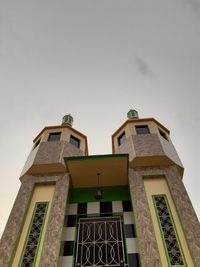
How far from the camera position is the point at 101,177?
922cm

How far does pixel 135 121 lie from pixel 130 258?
5926mm

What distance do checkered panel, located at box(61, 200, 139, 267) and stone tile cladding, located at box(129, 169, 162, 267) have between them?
28.3 inches

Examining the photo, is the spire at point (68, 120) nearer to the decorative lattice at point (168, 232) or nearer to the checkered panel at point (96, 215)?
the checkered panel at point (96, 215)

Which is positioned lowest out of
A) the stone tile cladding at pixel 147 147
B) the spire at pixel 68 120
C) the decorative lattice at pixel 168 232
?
the decorative lattice at pixel 168 232

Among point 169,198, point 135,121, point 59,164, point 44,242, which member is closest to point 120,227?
point 169,198

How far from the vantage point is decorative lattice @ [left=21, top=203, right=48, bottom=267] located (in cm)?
667

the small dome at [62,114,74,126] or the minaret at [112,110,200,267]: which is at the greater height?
the small dome at [62,114,74,126]

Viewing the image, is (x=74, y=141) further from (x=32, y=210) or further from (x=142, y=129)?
(x=32, y=210)

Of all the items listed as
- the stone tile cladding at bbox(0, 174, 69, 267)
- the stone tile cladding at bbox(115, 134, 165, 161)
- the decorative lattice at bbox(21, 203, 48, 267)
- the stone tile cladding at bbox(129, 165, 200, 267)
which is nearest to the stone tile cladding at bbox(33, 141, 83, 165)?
the stone tile cladding at bbox(0, 174, 69, 267)

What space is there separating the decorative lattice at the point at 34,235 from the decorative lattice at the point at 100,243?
1.29 meters

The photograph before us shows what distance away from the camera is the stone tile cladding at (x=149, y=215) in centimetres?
637

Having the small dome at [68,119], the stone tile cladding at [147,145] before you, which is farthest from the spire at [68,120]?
the stone tile cladding at [147,145]

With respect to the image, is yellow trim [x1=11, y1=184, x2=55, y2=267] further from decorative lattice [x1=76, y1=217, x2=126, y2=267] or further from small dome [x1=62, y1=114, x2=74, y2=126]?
small dome [x1=62, y1=114, x2=74, y2=126]

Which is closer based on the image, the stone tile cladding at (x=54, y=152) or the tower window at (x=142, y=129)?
the stone tile cladding at (x=54, y=152)
